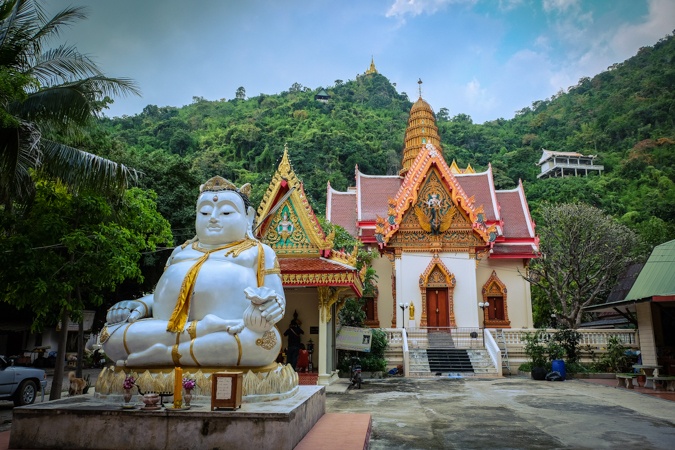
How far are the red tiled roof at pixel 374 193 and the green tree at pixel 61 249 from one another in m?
16.1

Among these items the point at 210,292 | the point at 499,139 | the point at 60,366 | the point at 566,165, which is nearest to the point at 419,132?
the point at 60,366

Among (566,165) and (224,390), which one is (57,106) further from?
(566,165)

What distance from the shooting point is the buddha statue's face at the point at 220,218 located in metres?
6.07

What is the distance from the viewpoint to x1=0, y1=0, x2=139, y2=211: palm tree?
7672mm

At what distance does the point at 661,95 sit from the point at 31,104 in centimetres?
6647

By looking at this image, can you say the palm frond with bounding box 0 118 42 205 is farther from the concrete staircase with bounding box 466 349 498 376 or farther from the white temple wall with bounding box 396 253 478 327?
the white temple wall with bounding box 396 253 478 327

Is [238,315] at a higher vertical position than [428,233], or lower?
lower

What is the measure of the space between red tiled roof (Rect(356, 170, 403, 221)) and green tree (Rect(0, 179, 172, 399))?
1605 centimetres

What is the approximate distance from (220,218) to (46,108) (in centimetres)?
438

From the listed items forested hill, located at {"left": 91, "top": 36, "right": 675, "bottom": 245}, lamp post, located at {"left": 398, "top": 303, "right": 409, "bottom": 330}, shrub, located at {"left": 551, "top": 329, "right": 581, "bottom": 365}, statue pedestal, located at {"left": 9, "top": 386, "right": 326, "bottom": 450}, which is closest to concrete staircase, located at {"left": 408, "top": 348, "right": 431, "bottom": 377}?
lamp post, located at {"left": 398, "top": 303, "right": 409, "bottom": 330}

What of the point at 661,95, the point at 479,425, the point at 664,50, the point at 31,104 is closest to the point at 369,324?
the point at 479,425

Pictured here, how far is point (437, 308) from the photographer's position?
21406 mm

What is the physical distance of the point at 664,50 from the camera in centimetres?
7081

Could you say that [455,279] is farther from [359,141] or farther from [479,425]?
[359,141]
